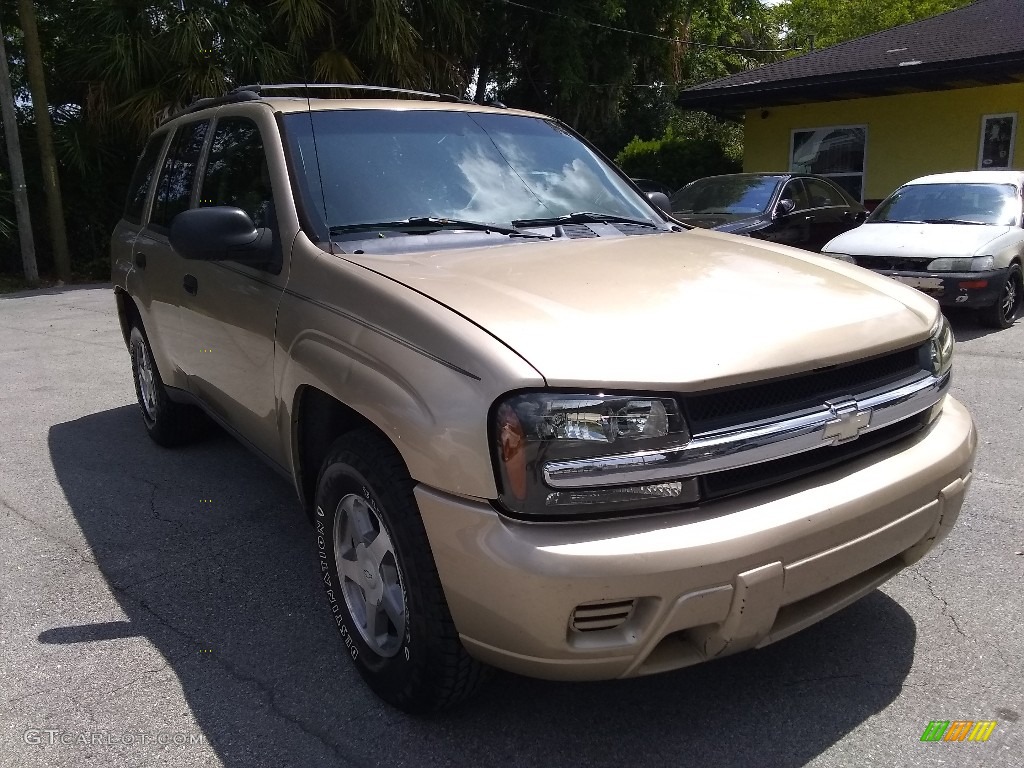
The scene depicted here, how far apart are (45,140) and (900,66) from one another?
558 inches

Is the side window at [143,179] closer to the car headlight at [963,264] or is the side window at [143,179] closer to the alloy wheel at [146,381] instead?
the alloy wheel at [146,381]

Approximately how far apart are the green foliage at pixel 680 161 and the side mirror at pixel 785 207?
28.3ft

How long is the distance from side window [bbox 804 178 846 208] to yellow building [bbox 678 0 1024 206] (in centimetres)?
409

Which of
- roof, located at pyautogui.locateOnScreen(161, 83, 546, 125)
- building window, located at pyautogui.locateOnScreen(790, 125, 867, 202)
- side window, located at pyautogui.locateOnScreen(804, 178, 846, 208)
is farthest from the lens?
building window, located at pyautogui.locateOnScreen(790, 125, 867, 202)

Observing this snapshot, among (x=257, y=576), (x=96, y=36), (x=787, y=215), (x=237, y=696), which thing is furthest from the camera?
(x=96, y=36)

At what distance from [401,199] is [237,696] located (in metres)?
1.76

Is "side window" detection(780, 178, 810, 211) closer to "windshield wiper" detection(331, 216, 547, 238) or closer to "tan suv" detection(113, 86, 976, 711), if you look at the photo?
"tan suv" detection(113, 86, 976, 711)

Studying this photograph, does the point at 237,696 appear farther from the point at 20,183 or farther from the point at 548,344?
the point at 20,183

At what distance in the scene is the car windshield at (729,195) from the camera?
10141mm

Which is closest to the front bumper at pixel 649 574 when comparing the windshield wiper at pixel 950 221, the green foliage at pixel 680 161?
the windshield wiper at pixel 950 221

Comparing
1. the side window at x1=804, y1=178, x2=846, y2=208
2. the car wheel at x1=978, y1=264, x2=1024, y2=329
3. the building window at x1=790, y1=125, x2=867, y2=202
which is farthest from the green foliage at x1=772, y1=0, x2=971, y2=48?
the car wheel at x1=978, y1=264, x2=1024, y2=329

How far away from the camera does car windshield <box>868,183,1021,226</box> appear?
352 inches

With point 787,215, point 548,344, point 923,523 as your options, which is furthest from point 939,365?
point 787,215

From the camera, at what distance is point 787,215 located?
10.1 meters
